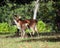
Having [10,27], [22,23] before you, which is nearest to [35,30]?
[22,23]

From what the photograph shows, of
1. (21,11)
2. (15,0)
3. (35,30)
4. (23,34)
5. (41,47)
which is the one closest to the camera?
(41,47)

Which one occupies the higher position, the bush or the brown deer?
the brown deer

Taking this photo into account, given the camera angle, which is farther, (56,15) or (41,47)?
(56,15)

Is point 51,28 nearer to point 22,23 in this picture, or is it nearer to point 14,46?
point 22,23

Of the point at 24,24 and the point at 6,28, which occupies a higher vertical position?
the point at 24,24

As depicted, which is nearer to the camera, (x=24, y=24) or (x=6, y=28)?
(x=24, y=24)

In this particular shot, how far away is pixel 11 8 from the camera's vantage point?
30.0m

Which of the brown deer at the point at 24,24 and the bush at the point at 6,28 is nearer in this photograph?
the brown deer at the point at 24,24

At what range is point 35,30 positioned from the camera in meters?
20.8

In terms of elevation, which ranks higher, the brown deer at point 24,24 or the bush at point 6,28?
the brown deer at point 24,24

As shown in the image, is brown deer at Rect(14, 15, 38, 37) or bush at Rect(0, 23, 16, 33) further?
bush at Rect(0, 23, 16, 33)

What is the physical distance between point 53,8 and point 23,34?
40.7 ft

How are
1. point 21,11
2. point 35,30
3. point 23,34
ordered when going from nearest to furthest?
point 23,34, point 35,30, point 21,11

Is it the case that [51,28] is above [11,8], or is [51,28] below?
below
